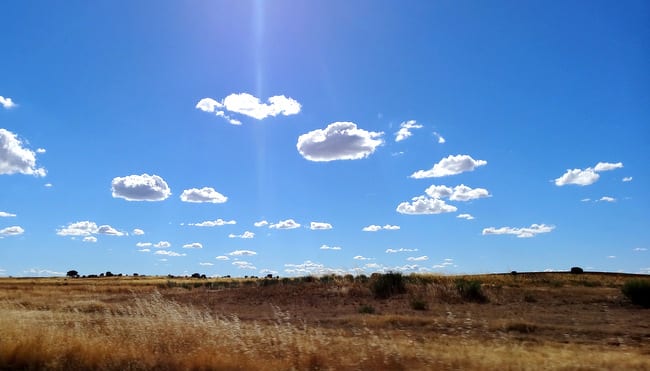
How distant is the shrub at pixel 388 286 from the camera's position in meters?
32.6

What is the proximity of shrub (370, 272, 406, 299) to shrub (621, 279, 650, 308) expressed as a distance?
1250cm

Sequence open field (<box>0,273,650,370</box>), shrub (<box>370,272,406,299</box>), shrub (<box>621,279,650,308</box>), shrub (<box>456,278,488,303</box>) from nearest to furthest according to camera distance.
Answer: open field (<box>0,273,650,370</box>) < shrub (<box>621,279,650,308</box>) < shrub (<box>456,278,488,303</box>) < shrub (<box>370,272,406,299</box>)

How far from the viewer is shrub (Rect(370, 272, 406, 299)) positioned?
32.6m

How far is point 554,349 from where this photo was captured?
1098 cm

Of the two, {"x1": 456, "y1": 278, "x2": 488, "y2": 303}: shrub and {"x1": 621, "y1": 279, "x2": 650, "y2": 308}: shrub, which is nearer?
{"x1": 621, "y1": 279, "x2": 650, "y2": 308}: shrub

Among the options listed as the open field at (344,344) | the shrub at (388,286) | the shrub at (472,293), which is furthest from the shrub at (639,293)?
the shrub at (388,286)

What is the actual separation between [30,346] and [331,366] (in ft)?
21.0

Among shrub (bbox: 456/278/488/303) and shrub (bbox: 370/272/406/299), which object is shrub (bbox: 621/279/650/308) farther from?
shrub (bbox: 370/272/406/299)

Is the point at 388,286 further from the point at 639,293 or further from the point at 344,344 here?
the point at 344,344

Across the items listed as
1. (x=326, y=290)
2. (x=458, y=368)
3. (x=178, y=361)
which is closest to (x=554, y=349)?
(x=458, y=368)

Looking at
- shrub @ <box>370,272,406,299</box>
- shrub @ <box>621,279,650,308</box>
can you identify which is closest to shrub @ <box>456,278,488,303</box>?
shrub @ <box>370,272,406,299</box>

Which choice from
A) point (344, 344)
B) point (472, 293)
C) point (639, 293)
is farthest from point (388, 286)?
point (344, 344)

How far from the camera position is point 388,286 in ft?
111

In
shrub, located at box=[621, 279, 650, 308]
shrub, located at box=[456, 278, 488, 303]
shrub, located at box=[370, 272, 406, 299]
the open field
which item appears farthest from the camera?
shrub, located at box=[370, 272, 406, 299]
